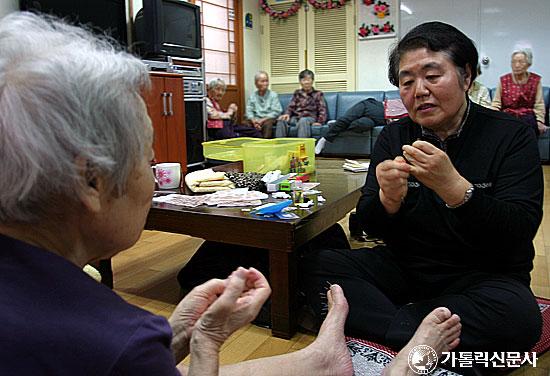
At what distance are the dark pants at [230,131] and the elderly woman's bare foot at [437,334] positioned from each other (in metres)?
4.23

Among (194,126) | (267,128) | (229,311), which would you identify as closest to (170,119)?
(194,126)

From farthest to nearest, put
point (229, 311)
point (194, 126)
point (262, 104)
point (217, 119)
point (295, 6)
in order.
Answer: point (295, 6)
point (262, 104)
point (217, 119)
point (194, 126)
point (229, 311)

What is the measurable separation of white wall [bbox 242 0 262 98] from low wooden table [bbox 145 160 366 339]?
5.35 meters

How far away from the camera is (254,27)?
685 cm

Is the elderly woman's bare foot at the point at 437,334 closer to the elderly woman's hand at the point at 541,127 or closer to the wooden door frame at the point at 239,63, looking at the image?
the elderly woman's hand at the point at 541,127

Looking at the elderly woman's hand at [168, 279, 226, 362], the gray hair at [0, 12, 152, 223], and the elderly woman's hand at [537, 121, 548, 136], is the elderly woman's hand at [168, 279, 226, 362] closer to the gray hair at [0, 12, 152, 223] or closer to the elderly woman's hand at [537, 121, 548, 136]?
the gray hair at [0, 12, 152, 223]

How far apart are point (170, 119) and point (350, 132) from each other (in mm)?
2051

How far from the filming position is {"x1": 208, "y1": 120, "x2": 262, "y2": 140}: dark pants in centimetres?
528

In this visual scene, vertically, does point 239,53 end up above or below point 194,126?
above

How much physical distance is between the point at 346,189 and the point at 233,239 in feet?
1.98

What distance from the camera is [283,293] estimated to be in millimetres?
1532

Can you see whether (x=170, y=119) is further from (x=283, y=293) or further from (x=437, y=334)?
(x=437, y=334)

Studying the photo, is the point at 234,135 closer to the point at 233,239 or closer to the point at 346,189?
the point at 346,189

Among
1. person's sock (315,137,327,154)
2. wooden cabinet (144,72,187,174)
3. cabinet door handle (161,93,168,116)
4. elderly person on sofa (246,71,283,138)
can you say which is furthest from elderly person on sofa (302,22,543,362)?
elderly person on sofa (246,71,283,138)
